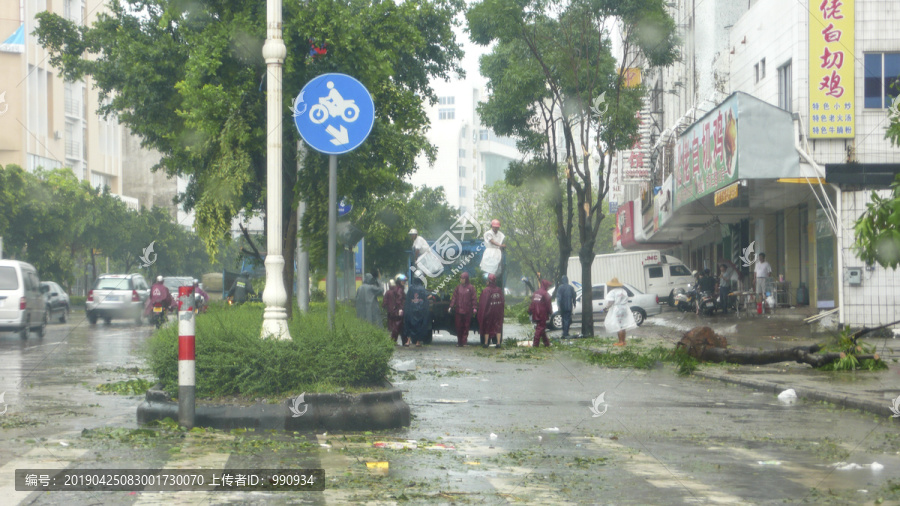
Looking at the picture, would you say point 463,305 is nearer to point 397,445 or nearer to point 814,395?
point 814,395

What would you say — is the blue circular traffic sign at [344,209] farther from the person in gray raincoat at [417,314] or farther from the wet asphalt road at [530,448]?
the person in gray raincoat at [417,314]

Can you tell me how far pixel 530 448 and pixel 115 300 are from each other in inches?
1195

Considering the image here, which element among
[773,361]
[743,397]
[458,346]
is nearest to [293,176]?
[743,397]

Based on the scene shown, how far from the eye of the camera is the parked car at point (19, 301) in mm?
24359

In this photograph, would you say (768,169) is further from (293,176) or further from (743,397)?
(293,176)

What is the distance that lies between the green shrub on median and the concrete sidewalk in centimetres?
551

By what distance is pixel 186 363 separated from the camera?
28.0 ft

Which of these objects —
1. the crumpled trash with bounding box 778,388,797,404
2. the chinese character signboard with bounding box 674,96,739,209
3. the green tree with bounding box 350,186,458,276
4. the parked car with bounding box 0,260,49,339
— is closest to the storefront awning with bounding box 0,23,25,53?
the green tree with bounding box 350,186,458,276

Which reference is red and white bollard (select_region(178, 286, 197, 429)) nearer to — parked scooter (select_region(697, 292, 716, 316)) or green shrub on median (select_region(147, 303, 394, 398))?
green shrub on median (select_region(147, 303, 394, 398))

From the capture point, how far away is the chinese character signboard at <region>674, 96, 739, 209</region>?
81.2 feet

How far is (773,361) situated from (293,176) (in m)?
8.39

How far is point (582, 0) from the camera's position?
2764 centimetres

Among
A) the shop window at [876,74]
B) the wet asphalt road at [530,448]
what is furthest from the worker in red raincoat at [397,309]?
the shop window at [876,74]
